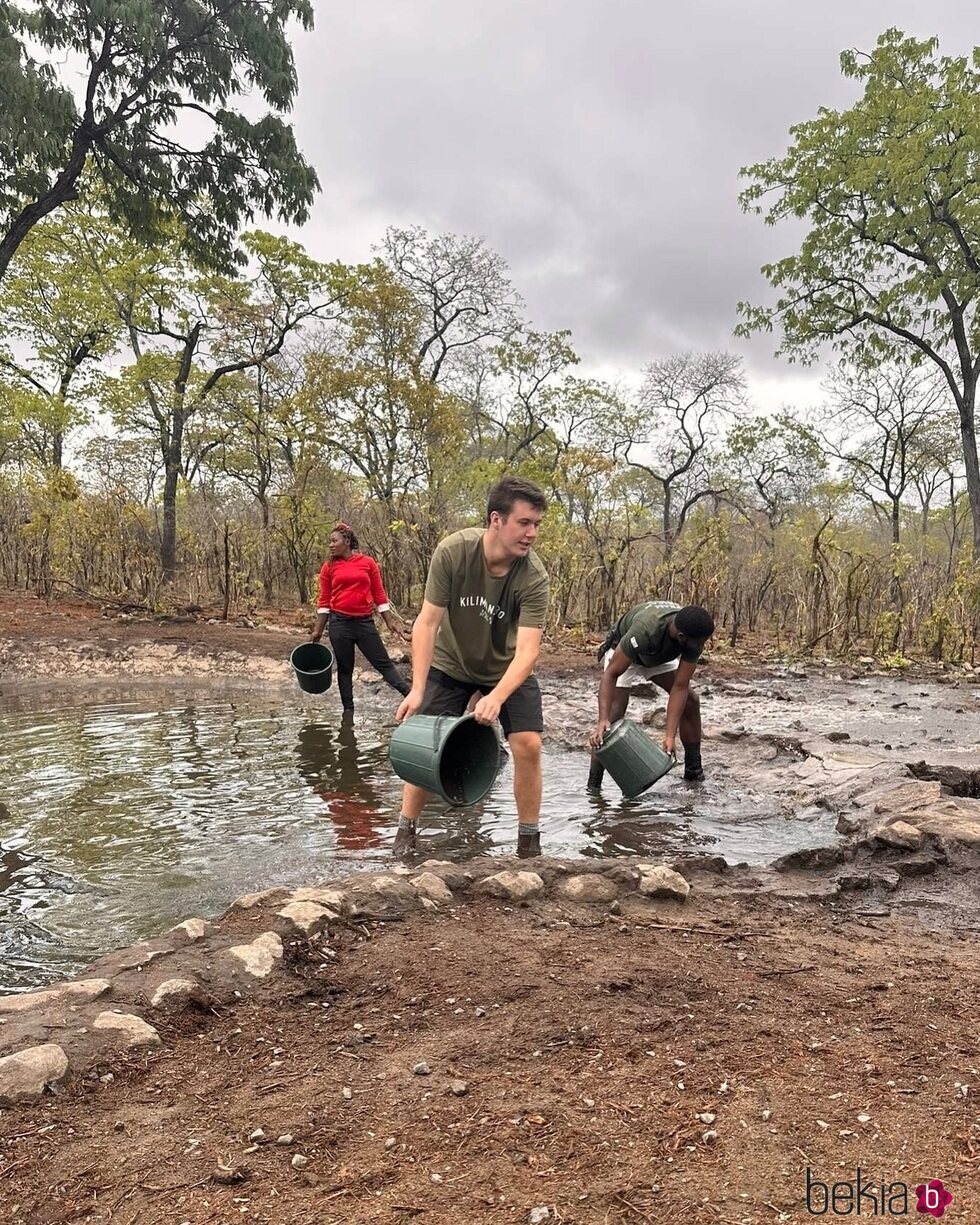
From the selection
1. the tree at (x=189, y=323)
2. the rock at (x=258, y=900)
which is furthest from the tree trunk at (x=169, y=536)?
the rock at (x=258, y=900)

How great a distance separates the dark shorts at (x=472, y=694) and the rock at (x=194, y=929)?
4.84 ft

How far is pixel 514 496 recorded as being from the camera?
3635 mm

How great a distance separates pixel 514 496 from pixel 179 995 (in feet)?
7.60

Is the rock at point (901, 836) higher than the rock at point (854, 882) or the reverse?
higher

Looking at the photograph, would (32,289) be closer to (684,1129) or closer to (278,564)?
(278,564)

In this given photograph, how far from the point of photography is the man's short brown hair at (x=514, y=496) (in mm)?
3633

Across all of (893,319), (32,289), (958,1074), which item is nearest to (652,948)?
(958,1074)

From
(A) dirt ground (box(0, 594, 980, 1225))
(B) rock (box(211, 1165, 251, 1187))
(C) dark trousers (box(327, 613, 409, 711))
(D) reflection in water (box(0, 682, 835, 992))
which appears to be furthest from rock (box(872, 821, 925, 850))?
(C) dark trousers (box(327, 613, 409, 711))

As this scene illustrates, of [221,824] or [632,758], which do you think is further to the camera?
[632,758]

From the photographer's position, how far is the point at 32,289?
2167 centimetres

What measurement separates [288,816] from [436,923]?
221 cm

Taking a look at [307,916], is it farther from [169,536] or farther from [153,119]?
[169,536]

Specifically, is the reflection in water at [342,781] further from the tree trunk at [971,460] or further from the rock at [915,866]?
the tree trunk at [971,460]

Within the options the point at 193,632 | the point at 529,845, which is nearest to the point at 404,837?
the point at 529,845
